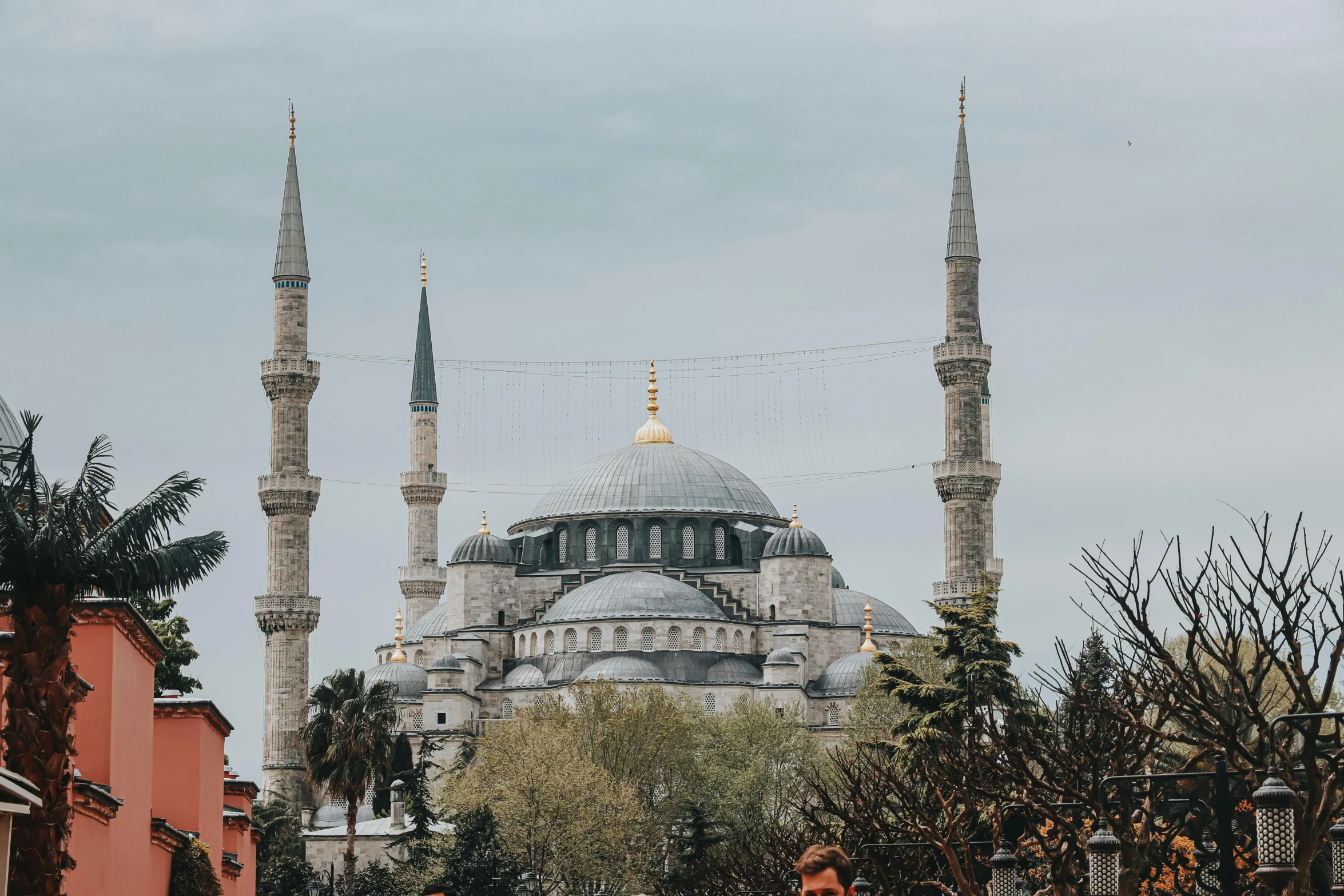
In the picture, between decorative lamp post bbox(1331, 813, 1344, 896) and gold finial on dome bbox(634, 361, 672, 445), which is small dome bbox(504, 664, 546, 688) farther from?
decorative lamp post bbox(1331, 813, 1344, 896)

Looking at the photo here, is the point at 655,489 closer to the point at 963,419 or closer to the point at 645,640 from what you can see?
the point at 645,640

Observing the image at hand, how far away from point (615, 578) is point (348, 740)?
30147 millimetres

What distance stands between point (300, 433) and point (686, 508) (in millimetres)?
17217

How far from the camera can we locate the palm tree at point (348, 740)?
139 feet

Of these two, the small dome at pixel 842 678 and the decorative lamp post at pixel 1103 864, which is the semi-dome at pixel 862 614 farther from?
the decorative lamp post at pixel 1103 864

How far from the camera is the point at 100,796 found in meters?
20.0

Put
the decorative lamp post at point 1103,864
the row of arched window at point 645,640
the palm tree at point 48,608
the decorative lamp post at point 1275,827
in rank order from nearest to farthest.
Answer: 1. the decorative lamp post at point 1275,827
2. the decorative lamp post at point 1103,864
3. the palm tree at point 48,608
4. the row of arched window at point 645,640

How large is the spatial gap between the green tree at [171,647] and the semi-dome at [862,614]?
31395 mm

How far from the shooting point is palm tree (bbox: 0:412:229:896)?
1683 cm

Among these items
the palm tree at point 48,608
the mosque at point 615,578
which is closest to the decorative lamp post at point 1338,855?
the palm tree at point 48,608

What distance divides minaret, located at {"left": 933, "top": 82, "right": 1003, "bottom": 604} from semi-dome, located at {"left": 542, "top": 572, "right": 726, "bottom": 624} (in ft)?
28.3

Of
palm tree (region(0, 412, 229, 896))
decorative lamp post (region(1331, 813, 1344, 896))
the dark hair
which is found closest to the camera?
the dark hair

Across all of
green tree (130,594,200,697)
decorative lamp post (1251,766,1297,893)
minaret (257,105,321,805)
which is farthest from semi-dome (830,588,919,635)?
decorative lamp post (1251,766,1297,893)

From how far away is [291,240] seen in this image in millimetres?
65688
